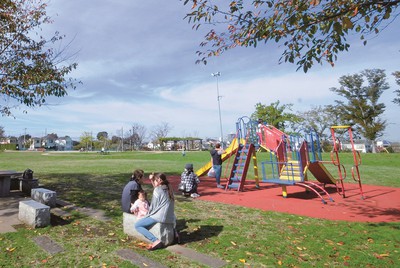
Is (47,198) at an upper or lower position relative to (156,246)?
upper

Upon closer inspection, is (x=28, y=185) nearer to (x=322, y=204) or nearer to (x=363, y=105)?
(x=322, y=204)

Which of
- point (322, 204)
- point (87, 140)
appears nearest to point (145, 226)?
point (322, 204)

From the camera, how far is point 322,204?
29.5 ft

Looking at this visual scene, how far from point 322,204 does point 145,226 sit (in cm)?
622

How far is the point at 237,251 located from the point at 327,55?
4.19m

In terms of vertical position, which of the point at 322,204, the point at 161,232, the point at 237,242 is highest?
the point at 161,232

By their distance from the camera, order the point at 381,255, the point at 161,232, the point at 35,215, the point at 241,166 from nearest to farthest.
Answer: the point at 381,255 < the point at 161,232 < the point at 35,215 < the point at 241,166

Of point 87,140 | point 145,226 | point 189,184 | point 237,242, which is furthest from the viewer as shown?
point 87,140

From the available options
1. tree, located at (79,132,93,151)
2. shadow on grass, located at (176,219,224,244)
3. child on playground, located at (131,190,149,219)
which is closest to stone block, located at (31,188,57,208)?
child on playground, located at (131,190,149,219)

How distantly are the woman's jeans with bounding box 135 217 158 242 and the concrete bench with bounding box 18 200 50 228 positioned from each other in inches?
86.2

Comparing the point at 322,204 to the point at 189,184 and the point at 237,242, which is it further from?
the point at 237,242

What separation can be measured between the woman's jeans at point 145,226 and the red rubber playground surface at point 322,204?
13.7ft

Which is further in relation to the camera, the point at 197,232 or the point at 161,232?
the point at 197,232

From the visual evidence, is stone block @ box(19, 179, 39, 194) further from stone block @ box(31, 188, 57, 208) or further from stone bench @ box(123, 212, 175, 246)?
stone bench @ box(123, 212, 175, 246)
